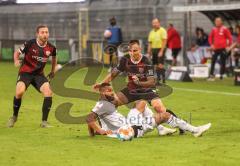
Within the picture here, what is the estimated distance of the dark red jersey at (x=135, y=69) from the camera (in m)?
12.3

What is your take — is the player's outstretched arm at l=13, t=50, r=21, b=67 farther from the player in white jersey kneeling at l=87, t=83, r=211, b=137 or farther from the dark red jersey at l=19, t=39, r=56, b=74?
the player in white jersey kneeling at l=87, t=83, r=211, b=137

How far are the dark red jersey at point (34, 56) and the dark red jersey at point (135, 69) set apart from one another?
2132mm

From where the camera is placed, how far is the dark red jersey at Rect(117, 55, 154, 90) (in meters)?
12.3

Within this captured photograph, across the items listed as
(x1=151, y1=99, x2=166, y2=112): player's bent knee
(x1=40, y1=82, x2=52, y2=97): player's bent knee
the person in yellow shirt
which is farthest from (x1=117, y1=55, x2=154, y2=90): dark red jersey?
the person in yellow shirt

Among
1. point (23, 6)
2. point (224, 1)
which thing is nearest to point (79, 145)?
point (224, 1)

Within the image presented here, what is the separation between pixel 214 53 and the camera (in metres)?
26.1

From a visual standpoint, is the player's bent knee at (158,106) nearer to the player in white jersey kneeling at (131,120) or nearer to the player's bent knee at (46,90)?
the player in white jersey kneeling at (131,120)

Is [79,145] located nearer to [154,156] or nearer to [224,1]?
[154,156]

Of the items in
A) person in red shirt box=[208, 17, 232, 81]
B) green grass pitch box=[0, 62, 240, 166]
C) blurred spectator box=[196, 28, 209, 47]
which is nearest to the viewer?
green grass pitch box=[0, 62, 240, 166]

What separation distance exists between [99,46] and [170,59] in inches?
227

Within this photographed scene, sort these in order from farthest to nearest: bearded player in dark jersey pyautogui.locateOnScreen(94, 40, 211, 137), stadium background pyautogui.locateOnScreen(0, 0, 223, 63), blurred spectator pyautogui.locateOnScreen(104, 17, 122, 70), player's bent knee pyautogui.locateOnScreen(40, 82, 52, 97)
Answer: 1. stadium background pyautogui.locateOnScreen(0, 0, 223, 63)
2. blurred spectator pyautogui.locateOnScreen(104, 17, 122, 70)
3. player's bent knee pyautogui.locateOnScreen(40, 82, 52, 97)
4. bearded player in dark jersey pyautogui.locateOnScreen(94, 40, 211, 137)

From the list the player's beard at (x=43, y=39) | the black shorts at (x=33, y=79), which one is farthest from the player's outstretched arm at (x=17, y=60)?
the player's beard at (x=43, y=39)

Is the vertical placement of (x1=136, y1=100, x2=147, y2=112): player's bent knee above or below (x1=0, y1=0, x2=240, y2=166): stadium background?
above

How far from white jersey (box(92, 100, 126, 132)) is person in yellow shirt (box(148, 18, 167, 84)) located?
11.4m
